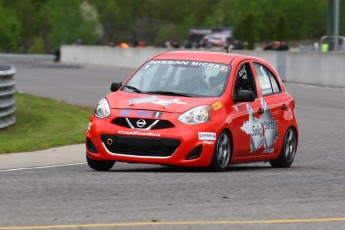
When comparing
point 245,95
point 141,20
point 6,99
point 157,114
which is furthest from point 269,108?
point 141,20

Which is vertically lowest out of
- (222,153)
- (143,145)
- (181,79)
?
(222,153)

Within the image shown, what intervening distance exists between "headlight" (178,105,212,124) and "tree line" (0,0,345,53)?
3284 inches

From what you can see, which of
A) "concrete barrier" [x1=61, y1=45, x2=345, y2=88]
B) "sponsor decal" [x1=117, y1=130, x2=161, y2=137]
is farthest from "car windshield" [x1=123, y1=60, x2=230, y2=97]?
"concrete barrier" [x1=61, y1=45, x2=345, y2=88]

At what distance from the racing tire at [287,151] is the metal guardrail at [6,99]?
6232 mm

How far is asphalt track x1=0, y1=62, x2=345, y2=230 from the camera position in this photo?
27.5 ft

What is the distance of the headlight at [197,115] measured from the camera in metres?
12.2

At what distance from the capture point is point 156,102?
1238 cm

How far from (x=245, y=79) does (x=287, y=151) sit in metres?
1.36

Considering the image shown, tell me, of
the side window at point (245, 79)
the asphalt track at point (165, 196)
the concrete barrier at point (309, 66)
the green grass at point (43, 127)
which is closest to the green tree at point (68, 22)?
the concrete barrier at point (309, 66)

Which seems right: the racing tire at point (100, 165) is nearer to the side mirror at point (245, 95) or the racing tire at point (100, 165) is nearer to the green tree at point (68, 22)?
the side mirror at point (245, 95)

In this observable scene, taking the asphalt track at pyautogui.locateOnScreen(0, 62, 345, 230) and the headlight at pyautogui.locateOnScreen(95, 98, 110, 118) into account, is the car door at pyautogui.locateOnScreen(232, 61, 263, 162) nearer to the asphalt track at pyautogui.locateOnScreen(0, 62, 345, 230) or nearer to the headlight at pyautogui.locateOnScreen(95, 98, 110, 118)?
the asphalt track at pyautogui.locateOnScreen(0, 62, 345, 230)

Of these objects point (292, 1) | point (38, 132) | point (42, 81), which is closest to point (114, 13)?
point (292, 1)

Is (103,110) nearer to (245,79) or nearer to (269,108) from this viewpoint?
(245,79)

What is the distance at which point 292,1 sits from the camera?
139500mm
